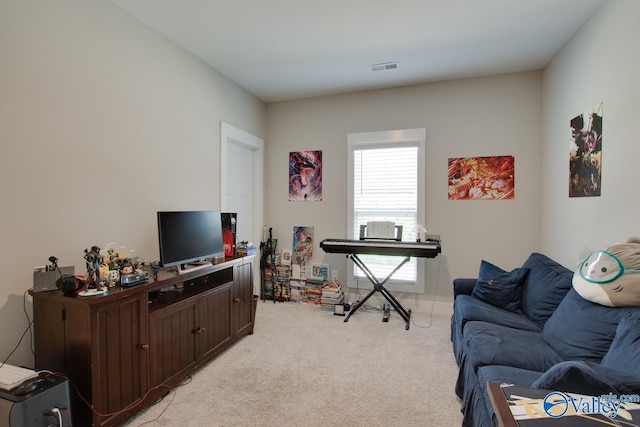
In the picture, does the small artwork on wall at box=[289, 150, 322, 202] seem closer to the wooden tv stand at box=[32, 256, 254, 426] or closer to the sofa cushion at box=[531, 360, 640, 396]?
the wooden tv stand at box=[32, 256, 254, 426]

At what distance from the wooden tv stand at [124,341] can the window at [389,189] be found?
217cm

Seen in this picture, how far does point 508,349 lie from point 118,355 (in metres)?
2.27

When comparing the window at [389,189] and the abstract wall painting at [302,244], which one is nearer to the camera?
the window at [389,189]

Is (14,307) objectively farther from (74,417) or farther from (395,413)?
(395,413)

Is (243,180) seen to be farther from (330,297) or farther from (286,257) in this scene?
(330,297)

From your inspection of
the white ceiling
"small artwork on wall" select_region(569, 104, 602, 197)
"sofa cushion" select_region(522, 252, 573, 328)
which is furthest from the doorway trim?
"small artwork on wall" select_region(569, 104, 602, 197)

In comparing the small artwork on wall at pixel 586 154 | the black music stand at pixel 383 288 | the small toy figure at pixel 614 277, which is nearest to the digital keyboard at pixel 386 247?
the black music stand at pixel 383 288

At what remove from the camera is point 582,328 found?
1751mm

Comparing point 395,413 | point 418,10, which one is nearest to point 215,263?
point 395,413

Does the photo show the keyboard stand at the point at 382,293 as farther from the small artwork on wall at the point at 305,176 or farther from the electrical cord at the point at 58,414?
the electrical cord at the point at 58,414

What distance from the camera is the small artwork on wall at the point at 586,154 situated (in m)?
2.36

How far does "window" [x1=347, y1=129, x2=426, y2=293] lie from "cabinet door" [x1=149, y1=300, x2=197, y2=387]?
228 centimetres

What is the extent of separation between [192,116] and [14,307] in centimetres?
207

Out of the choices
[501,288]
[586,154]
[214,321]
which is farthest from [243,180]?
[586,154]
